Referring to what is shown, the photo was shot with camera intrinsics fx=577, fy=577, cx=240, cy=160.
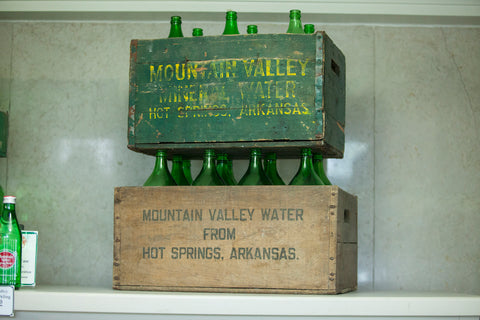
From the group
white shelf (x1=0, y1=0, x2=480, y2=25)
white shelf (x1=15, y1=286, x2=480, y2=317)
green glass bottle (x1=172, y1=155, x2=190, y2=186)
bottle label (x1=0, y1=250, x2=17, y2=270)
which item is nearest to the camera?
white shelf (x1=15, y1=286, x2=480, y2=317)

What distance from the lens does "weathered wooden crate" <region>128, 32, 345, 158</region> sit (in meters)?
1.44

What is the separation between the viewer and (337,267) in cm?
144

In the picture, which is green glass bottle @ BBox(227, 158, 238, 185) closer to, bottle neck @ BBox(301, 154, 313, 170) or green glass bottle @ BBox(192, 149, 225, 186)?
green glass bottle @ BBox(192, 149, 225, 186)

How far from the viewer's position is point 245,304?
140 cm

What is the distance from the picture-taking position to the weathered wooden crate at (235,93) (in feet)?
4.73

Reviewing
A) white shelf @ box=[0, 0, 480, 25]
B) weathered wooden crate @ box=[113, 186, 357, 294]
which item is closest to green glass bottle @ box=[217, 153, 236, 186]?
weathered wooden crate @ box=[113, 186, 357, 294]

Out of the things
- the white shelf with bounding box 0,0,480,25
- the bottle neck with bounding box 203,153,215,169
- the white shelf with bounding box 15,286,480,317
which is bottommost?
the white shelf with bounding box 15,286,480,317

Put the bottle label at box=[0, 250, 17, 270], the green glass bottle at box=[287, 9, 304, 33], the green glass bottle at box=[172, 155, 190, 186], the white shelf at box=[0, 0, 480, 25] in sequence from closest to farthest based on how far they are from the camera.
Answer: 1. the bottle label at box=[0, 250, 17, 270]
2. the green glass bottle at box=[287, 9, 304, 33]
3. the green glass bottle at box=[172, 155, 190, 186]
4. the white shelf at box=[0, 0, 480, 25]

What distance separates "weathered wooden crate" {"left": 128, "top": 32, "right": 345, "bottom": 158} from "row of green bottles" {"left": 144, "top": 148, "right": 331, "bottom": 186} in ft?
0.34

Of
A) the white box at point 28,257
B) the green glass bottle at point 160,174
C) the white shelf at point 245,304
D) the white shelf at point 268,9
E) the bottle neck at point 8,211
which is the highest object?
the white shelf at point 268,9

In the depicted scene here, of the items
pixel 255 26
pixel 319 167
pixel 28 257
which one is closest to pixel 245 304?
pixel 319 167

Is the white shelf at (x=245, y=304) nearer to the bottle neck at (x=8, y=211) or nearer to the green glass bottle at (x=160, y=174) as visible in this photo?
the bottle neck at (x=8, y=211)

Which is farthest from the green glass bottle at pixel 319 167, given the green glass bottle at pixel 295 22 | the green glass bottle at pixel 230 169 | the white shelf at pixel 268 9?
the white shelf at pixel 268 9

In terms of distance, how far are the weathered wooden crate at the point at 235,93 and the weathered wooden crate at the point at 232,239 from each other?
13cm
